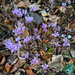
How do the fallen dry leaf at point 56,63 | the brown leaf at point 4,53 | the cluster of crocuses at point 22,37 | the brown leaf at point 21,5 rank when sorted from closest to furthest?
the cluster of crocuses at point 22,37
the fallen dry leaf at point 56,63
the brown leaf at point 4,53
the brown leaf at point 21,5

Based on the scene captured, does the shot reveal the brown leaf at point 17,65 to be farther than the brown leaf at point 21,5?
No

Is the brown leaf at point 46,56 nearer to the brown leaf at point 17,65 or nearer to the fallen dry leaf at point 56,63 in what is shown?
the fallen dry leaf at point 56,63

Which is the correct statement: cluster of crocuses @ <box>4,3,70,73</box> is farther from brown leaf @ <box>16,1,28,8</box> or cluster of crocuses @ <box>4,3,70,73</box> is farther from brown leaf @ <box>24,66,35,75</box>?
brown leaf @ <box>16,1,28,8</box>

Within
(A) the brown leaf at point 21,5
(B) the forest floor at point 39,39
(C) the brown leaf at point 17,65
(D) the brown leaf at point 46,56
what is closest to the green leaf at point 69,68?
(B) the forest floor at point 39,39

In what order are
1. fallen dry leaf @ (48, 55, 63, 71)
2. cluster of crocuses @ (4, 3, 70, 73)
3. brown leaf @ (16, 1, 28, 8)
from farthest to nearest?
brown leaf @ (16, 1, 28, 8)
fallen dry leaf @ (48, 55, 63, 71)
cluster of crocuses @ (4, 3, 70, 73)

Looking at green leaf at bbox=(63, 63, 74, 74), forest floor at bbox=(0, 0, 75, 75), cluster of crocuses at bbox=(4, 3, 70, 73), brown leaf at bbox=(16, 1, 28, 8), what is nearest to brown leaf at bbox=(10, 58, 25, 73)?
forest floor at bbox=(0, 0, 75, 75)

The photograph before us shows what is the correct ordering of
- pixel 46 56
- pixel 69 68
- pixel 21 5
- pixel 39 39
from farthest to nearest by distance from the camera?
1. pixel 21 5
2. pixel 39 39
3. pixel 46 56
4. pixel 69 68

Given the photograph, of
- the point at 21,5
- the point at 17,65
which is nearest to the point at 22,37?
the point at 17,65

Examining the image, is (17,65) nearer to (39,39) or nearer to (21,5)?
(39,39)

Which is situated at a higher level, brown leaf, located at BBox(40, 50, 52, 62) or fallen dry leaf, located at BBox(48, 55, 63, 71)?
brown leaf, located at BBox(40, 50, 52, 62)

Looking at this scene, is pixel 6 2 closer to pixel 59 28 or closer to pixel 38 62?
pixel 59 28

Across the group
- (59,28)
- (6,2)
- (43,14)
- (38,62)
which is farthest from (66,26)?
(6,2)
